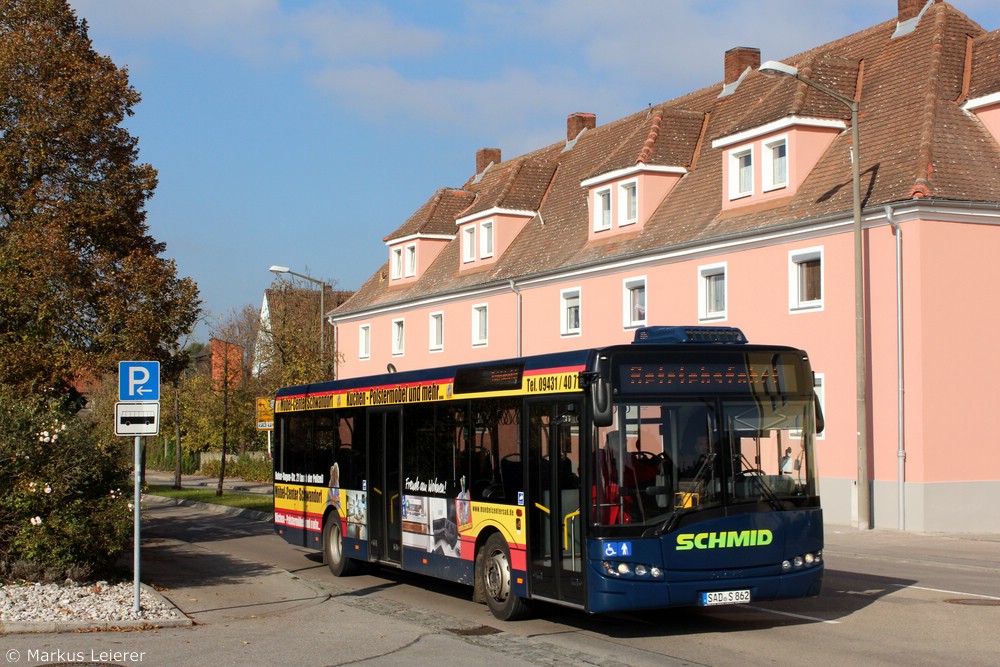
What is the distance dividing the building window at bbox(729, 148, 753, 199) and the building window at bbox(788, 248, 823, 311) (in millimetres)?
3412

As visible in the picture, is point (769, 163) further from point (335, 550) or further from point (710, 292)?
point (335, 550)

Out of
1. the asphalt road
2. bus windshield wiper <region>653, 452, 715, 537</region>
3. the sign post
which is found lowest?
the asphalt road

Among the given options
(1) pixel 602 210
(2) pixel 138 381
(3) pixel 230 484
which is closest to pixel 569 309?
(1) pixel 602 210

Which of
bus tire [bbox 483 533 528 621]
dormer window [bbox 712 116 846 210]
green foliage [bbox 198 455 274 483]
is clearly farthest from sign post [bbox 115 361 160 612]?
green foliage [bbox 198 455 274 483]

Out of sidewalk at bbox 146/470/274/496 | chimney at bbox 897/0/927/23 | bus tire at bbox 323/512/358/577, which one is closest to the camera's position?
bus tire at bbox 323/512/358/577

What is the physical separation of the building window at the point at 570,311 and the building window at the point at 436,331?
8779 millimetres

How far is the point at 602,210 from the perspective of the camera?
36.1 meters

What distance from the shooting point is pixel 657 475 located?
35.1 ft

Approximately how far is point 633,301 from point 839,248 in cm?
820

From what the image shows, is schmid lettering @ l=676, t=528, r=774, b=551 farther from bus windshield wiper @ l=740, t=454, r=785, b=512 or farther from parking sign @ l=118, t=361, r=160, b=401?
parking sign @ l=118, t=361, r=160, b=401

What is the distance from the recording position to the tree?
18469 millimetres

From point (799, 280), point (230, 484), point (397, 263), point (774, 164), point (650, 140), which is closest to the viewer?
point (799, 280)

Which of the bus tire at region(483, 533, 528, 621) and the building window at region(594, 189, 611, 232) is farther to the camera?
the building window at region(594, 189, 611, 232)

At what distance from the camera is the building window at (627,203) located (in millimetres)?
34969
